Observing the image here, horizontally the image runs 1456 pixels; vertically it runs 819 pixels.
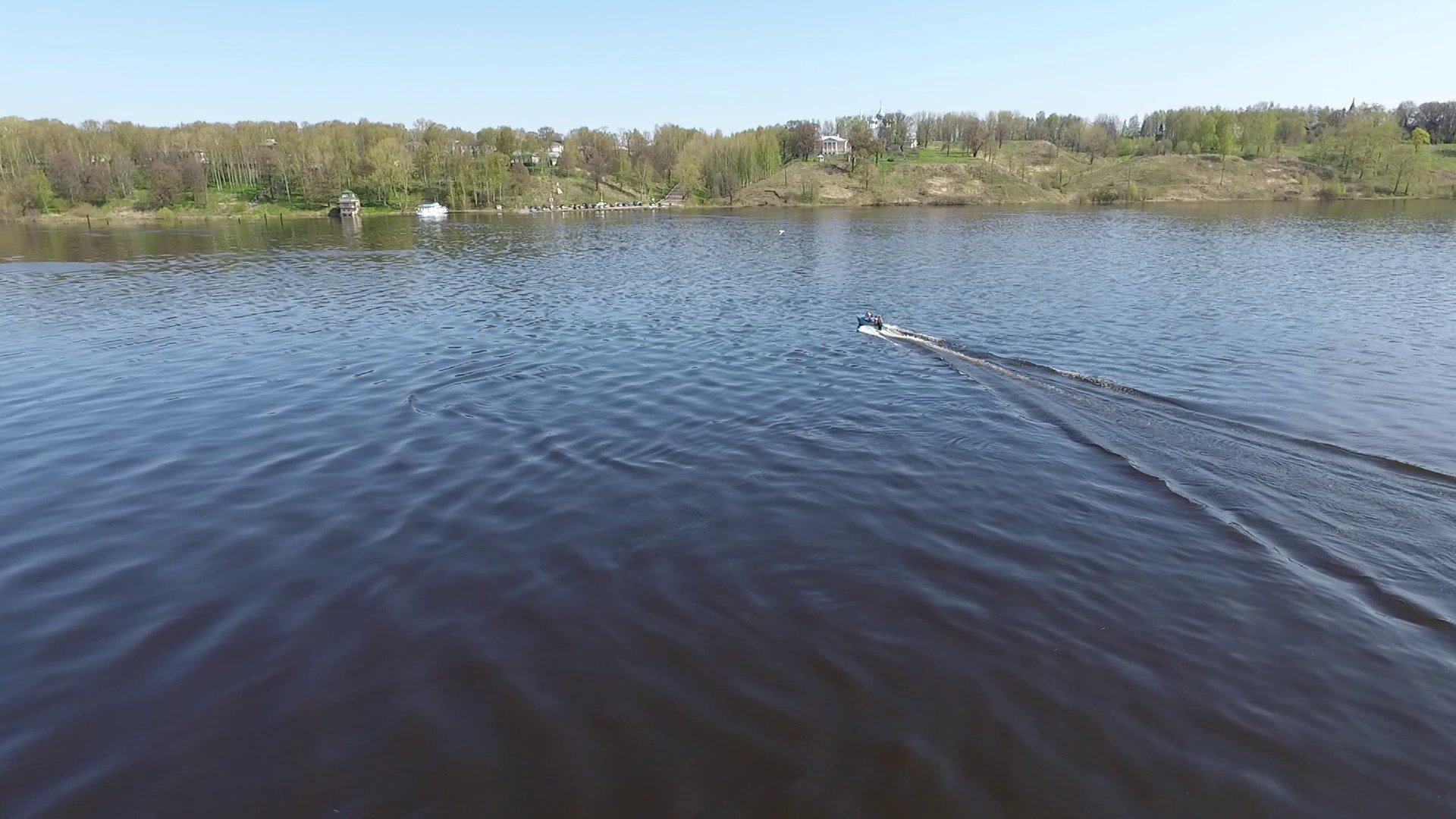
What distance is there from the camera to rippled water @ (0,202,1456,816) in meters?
8.29

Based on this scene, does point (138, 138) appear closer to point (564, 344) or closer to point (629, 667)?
point (564, 344)

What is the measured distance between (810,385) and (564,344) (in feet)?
39.7

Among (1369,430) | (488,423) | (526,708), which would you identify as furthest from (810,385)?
(526,708)

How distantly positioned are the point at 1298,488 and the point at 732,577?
13.0m

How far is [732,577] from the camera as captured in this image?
1222cm

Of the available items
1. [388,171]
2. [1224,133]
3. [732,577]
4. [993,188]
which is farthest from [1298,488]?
[1224,133]

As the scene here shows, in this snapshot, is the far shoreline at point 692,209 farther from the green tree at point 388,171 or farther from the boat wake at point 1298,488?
the boat wake at point 1298,488

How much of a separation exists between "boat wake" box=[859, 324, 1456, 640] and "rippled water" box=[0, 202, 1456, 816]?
10 cm

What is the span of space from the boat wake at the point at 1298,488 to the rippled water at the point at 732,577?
103mm

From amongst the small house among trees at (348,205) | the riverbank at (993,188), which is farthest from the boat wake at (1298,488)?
the riverbank at (993,188)

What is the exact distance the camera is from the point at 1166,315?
35.7m

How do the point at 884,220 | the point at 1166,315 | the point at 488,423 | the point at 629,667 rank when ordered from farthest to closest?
the point at 884,220 < the point at 1166,315 < the point at 488,423 < the point at 629,667

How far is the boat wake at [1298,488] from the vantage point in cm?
1230

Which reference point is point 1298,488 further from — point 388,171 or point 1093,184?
point 1093,184
